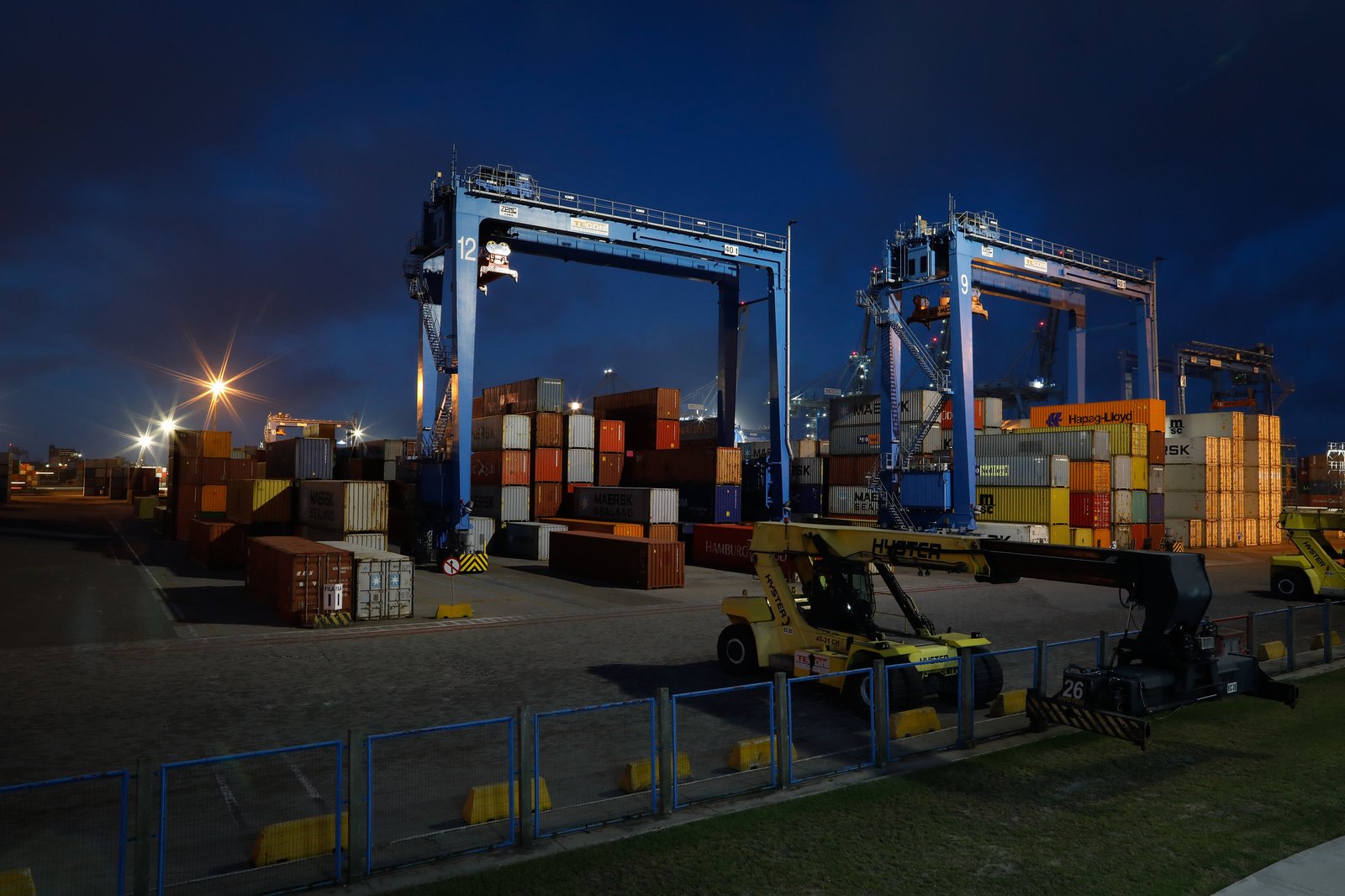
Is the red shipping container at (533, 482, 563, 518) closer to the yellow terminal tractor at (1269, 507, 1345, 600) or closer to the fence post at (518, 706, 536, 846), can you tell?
the yellow terminal tractor at (1269, 507, 1345, 600)

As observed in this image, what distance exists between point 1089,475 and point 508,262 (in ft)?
102

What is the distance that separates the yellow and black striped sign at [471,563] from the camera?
109 ft

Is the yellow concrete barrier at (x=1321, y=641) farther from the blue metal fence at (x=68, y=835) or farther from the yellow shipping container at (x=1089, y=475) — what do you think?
the yellow shipping container at (x=1089, y=475)

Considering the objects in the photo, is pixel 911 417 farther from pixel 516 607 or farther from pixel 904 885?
pixel 904 885

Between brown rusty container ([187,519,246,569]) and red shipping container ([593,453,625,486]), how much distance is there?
17939 mm

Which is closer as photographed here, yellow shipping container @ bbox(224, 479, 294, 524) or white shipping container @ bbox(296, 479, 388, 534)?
white shipping container @ bbox(296, 479, 388, 534)

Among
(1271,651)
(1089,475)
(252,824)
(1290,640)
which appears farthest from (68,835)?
(1089,475)

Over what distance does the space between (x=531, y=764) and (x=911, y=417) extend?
130ft

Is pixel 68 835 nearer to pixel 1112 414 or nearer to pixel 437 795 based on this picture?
pixel 437 795

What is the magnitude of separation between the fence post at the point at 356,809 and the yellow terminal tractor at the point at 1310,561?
25321mm

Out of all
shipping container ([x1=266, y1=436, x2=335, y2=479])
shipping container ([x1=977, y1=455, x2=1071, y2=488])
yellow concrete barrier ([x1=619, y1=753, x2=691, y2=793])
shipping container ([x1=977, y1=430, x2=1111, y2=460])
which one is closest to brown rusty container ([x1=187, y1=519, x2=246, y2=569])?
shipping container ([x1=266, y1=436, x2=335, y2=479])

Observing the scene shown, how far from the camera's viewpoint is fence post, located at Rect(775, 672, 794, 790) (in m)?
9.59

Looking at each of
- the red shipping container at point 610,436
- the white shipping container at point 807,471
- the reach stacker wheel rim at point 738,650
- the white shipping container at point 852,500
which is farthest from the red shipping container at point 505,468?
the reach stacker wheel rim at point 738,650

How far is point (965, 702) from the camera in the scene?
11.5m
